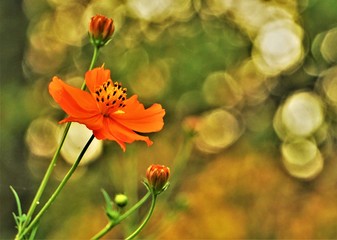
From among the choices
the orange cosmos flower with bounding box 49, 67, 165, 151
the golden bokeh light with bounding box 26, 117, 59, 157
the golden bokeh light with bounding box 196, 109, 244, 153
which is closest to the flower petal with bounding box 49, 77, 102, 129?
the orange cosmos flower with bounding box 49, 67, 165, 151

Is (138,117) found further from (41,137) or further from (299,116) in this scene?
(299,116)

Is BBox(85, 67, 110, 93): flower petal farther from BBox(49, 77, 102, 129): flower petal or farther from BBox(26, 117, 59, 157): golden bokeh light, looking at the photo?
BBox(26, 117, 59, 157): golden bokeh light

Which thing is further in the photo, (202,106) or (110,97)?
(202,106)

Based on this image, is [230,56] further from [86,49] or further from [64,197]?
[64,197]

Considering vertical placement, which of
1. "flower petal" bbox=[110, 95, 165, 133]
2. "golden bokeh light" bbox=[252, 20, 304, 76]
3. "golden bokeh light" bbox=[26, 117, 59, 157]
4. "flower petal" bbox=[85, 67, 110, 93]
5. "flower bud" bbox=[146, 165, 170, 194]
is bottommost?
"golden bokeh light" bbox=[252, 20, 304, 76]

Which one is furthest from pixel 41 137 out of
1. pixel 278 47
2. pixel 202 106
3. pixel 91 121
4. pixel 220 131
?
pixel 91 121

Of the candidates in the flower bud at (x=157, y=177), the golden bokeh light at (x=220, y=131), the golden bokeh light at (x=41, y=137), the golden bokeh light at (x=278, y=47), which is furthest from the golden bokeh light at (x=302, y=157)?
the flower bud at (x=157, y=177)
